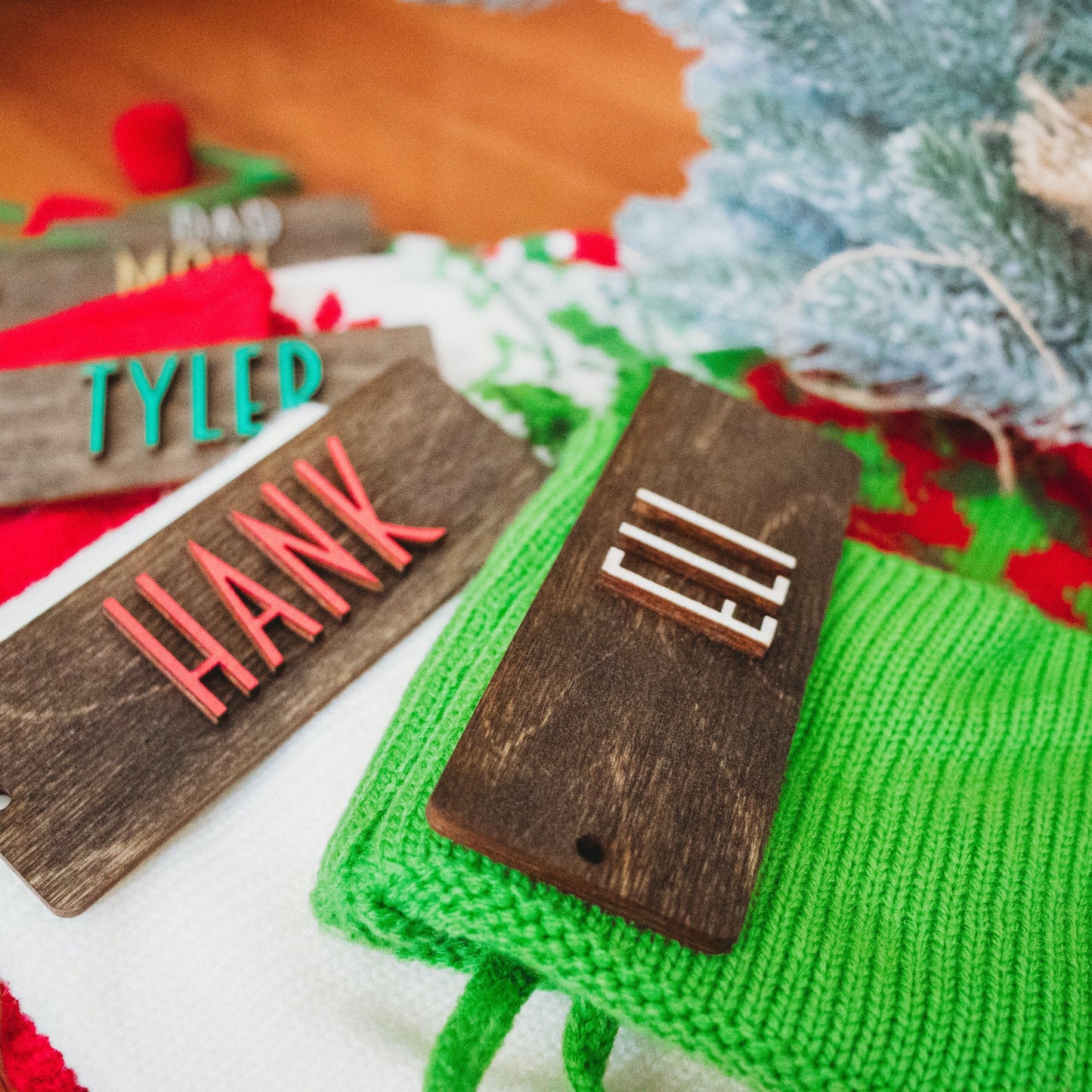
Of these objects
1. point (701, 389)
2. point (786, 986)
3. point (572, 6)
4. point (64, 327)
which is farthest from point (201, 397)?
point (572, 6)

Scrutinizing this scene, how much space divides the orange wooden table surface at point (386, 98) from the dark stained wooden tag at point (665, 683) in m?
0.41

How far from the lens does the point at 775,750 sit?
1.15 ft

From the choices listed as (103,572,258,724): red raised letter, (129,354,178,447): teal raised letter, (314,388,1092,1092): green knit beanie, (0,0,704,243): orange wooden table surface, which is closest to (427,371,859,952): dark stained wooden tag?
(314,388,1092,1092): green knit beanie

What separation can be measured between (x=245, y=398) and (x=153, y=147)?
0.36 meters

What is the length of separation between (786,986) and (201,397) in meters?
0.40

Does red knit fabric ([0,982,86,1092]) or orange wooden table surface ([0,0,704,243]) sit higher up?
orange wooden table surface ([0,0,704,243])

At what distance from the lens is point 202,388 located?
19.3 inches

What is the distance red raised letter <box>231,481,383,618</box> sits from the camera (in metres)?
0.42

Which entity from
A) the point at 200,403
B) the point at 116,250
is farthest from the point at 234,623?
the point at 116,250

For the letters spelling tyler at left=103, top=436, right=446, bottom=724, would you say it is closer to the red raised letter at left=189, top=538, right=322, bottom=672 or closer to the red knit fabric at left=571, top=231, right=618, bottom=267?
the red raised letter at left=189, top=538, right=322, bottom=672

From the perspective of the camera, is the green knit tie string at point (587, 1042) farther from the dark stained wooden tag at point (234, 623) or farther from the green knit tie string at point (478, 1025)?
the dark stained wooden tag at point (234, 623)

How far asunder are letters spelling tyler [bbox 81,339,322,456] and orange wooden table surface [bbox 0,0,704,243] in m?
0.29

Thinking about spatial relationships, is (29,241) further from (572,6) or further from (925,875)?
(925,875)

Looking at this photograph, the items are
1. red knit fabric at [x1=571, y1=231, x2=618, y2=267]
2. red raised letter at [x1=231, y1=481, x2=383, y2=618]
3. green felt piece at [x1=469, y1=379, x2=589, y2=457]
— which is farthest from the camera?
red knit fabric at [x1=571, y1=231, x2=618, y2=267]
